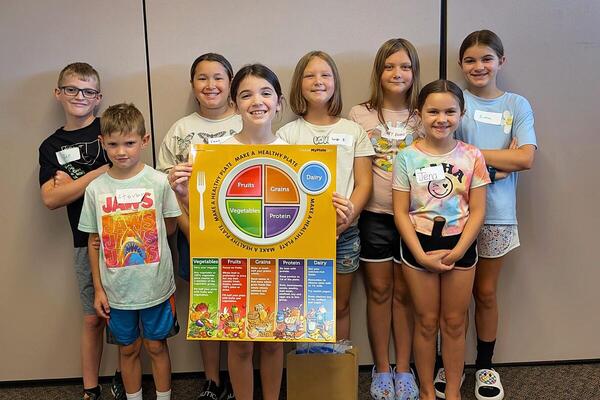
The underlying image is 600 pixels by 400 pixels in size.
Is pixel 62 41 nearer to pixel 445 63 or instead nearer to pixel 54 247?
pixel 54 247

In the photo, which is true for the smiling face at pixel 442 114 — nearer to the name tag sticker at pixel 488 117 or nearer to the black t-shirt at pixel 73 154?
the name tag sticker at pixel 488 117

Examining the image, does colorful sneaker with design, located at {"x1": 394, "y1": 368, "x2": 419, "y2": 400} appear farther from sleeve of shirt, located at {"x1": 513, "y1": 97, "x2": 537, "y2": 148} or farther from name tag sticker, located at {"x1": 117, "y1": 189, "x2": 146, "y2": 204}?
name tag sticker, located at {"x1": 117, "y1": 189, "x2": 146, "y2": 204}

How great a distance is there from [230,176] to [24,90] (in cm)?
130

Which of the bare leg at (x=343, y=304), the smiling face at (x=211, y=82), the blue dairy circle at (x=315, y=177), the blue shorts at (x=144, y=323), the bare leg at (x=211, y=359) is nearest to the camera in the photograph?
the blue dairy circle at (x=315, y=177)

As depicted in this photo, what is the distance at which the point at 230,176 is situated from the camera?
6.11ft

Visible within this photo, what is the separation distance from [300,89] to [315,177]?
2.08 ft

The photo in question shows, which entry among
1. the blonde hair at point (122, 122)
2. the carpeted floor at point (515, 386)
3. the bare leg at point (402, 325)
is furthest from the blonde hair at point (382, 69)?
the carpeted floor at point (515, 386)

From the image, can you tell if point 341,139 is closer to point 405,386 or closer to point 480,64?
point 480,64

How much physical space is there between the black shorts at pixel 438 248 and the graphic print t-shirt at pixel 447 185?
0.02 meters

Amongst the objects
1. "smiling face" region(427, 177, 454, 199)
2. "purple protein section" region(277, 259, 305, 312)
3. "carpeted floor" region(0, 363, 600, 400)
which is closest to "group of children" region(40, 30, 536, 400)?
"smiling face" region(427, 177, 454, 199)

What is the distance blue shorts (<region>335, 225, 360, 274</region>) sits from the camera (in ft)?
7.70

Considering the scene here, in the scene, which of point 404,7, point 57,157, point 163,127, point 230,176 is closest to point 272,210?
point 230,176

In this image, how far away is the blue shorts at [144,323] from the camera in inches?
86.6

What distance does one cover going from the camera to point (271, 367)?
220 centimetres
